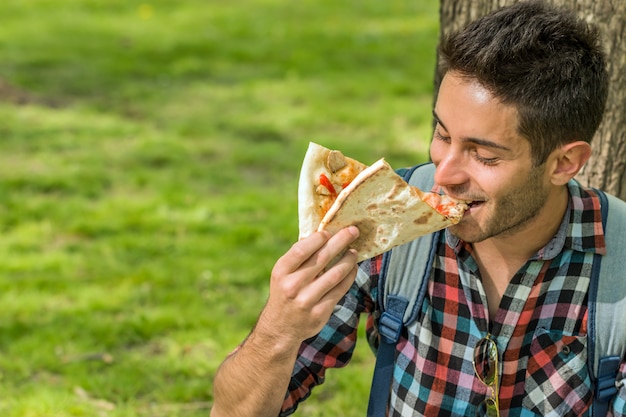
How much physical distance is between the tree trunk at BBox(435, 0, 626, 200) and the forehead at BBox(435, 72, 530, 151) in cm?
107

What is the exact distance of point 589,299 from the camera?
2688mm

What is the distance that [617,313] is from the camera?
265cm

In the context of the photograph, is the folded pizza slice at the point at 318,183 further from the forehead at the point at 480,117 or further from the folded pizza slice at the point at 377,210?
the forehead at the point at 480,117

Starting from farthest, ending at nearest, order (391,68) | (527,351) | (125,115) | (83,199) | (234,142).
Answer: (391,68), (125,115), (234,142), (83,199), (527,351)

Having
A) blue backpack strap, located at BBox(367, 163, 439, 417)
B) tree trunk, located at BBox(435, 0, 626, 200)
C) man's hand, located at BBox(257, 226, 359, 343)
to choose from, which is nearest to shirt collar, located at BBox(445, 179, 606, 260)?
blue backpack strap, located at BBox(367, 163, 439, 417)

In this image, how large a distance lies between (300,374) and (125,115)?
21.7 feet

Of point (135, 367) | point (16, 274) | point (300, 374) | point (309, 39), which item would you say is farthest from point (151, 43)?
point (300, 374)

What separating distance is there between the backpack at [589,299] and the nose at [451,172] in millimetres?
227

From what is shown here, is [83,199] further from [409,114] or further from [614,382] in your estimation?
[614,382]

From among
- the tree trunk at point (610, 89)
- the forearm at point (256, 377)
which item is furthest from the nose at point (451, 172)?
the tree trunk at point (610, 89)

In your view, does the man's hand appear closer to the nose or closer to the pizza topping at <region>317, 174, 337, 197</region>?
the pizza topping at <region>317, 174, 337, 197</region>

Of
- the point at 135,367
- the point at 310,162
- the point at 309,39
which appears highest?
the point at 310,162

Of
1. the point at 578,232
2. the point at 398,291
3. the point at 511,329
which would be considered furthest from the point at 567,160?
the point at 398,291

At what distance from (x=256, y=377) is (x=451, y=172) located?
0.86 meters
